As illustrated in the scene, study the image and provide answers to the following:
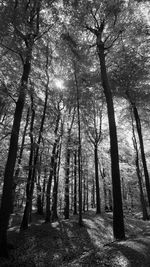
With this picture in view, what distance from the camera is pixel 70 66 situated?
1312 cm

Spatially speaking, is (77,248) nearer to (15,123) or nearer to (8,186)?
(8,186)

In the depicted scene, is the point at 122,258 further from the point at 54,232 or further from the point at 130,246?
the point at 54,232

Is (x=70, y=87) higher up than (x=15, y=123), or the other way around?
(x=70, y=87)

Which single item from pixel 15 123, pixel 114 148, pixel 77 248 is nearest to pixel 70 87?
pixel 15 123

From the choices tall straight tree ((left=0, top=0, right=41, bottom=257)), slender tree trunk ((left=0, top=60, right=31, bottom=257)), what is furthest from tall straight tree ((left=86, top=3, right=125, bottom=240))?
slender tree trunk ((left=0, top=60, right=31, bottom=257))

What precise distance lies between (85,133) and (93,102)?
3829 mm

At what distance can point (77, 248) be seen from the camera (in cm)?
736

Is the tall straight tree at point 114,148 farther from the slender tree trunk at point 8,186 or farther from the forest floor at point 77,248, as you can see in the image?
the slender tree trunk at point 8,186

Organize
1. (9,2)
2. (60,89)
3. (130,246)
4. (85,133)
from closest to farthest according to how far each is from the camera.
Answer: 1. (130,246)
2. (9,2)
3. (60,89)
4. (85,133)

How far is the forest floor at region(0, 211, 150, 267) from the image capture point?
446cm

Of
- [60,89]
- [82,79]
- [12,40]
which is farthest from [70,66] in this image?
[12,40]

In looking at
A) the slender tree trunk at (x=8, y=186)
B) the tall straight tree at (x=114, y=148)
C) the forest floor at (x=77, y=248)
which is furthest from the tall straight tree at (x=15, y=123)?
the tall straight tree at (x=114, y=148)

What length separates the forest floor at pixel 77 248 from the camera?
4457mm

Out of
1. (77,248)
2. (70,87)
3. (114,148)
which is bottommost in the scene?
(77,248)
